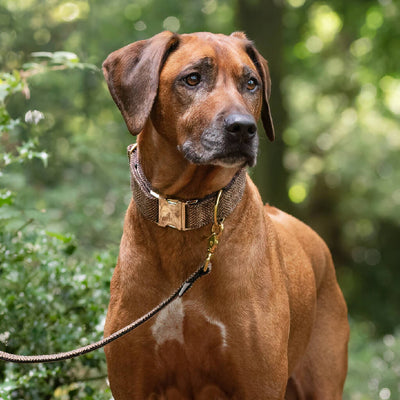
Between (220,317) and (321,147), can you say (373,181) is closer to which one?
(321,147)

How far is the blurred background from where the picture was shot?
4.41 m

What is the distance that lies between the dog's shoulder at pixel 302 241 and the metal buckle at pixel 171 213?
3.04ft

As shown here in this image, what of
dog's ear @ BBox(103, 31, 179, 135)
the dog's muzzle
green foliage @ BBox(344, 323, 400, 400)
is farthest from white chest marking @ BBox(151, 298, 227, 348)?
green foliage @ BBox(344, 323, 400, 400)

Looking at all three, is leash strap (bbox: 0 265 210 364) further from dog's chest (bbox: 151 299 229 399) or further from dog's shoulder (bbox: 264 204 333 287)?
dog's shoulder (bbox: 264 204 333 287)

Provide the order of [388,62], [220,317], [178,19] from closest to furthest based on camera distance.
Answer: [220,317] < [178,19] < [388,62]

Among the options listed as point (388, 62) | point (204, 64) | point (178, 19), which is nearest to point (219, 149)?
point (204, 64)

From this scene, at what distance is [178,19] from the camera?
37.5 ft

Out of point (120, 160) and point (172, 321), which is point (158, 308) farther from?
point (120, 160)

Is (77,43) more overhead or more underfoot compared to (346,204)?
more overhead

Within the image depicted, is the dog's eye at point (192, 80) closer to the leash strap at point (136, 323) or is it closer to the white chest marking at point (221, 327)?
the leash strap at point (136, 323)

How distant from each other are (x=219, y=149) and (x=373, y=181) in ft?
36.6

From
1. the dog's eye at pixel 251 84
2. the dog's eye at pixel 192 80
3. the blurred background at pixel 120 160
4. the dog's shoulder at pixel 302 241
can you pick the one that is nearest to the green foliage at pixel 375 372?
the blurred background at pixel 120 160

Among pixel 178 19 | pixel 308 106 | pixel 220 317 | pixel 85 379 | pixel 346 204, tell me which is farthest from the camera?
pixel 308 106

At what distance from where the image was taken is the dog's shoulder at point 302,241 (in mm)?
4096
